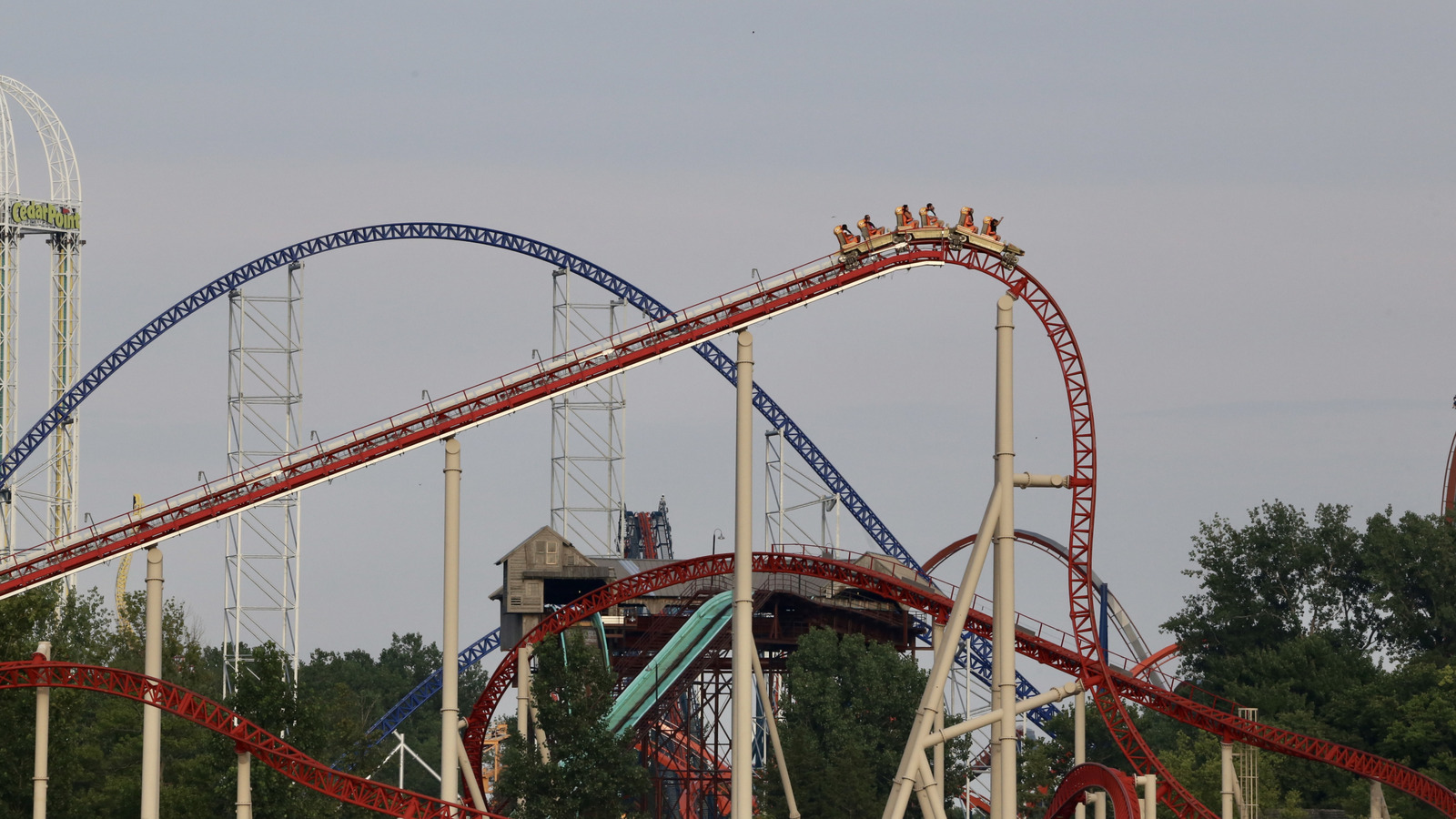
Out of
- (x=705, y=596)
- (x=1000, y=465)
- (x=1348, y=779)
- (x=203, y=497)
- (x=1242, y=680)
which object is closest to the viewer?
(x=1000, y=465)

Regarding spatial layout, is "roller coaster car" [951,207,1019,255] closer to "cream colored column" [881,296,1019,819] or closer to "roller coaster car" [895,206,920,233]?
"roller coaster car" [895,206,920,233]

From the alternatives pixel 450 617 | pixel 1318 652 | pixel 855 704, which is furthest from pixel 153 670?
pixel 1318 652

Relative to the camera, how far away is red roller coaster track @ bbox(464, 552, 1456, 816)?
121 ft

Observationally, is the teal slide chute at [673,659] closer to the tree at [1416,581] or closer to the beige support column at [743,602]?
the beige support column at [743,602]

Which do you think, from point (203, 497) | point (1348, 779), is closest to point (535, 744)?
point (203, 497)

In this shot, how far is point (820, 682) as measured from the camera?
4825 centimetres

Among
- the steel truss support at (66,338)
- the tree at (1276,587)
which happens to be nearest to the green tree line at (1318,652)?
the tree at (1276,587)

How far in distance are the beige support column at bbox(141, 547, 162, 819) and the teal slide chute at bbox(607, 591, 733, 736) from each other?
43.4ft

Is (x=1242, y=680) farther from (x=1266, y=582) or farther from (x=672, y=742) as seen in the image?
(x=672, y=742)

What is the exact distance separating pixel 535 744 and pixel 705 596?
8581 mm

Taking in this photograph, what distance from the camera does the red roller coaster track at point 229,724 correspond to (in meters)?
32.1

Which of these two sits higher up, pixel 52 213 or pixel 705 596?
pixel 52 213

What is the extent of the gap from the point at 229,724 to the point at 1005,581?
44.5 feet

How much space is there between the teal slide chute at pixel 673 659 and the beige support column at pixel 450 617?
13.4 metres
